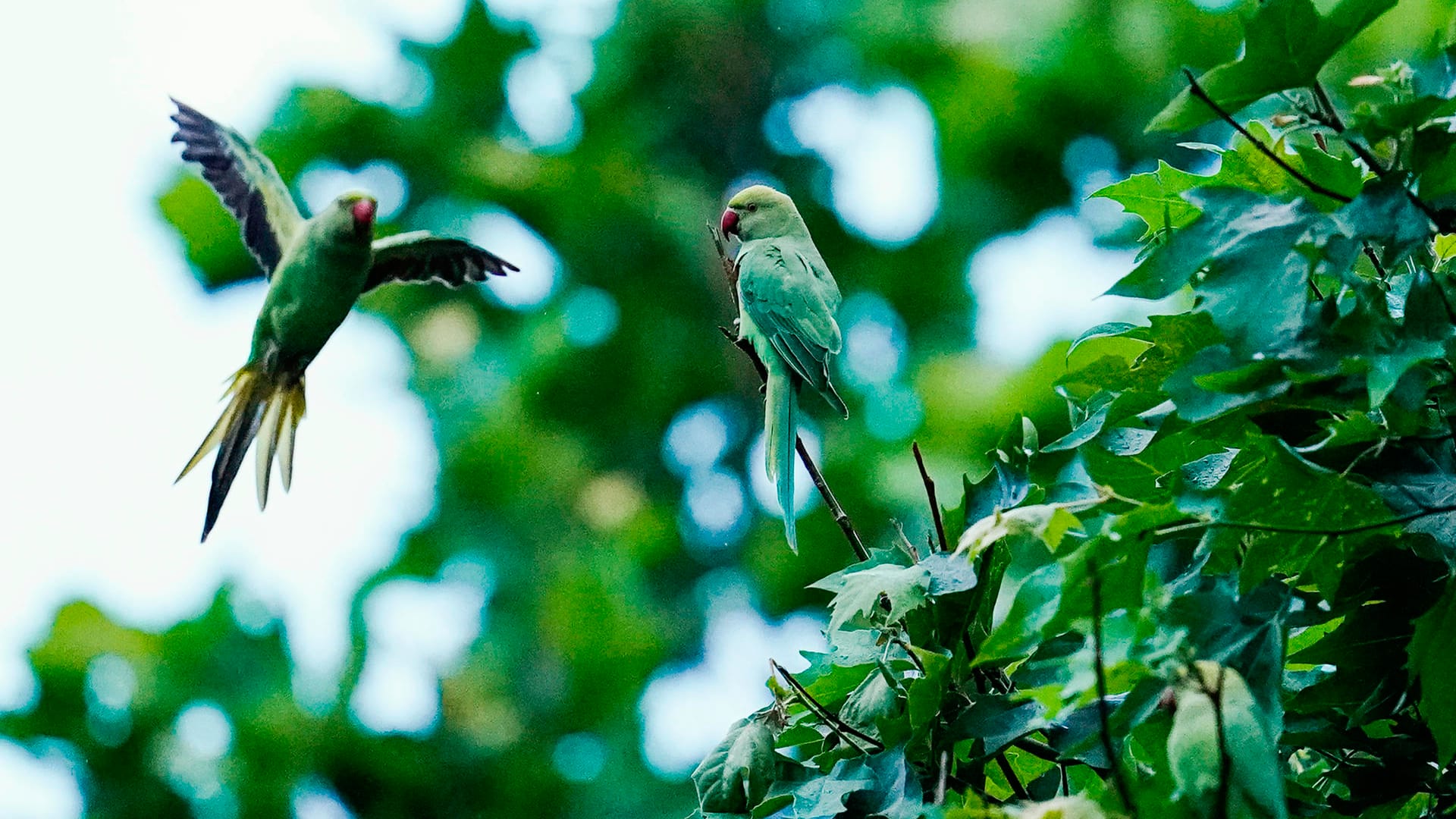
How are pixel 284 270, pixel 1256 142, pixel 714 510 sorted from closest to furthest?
pixel 1256 142
pixel 284 270
pixel 714 510

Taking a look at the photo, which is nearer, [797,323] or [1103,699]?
[1103,699]

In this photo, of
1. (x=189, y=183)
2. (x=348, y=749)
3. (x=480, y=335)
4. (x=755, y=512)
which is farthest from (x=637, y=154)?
(x=348, y=749)

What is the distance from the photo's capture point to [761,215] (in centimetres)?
153

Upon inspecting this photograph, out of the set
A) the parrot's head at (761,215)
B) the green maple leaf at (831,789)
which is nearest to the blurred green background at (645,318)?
the parrot's head at (761,215)

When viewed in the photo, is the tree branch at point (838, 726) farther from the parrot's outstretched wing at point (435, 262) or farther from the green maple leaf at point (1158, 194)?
the parrot's outstretched wing at point (435, 262)

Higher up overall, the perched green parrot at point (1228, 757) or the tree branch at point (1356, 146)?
the tree branch at point (1356, 146)

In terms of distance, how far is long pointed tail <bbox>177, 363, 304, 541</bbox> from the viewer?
3.54 feet

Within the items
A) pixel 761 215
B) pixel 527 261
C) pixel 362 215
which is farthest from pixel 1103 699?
pixel 527 261

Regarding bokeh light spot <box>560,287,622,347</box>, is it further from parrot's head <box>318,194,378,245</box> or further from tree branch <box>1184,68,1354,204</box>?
tree branch <box>1184,68,1354,204</box>

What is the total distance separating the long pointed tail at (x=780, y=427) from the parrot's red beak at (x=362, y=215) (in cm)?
44

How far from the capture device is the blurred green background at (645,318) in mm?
3594

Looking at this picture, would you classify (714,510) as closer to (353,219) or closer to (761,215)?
(761,215)

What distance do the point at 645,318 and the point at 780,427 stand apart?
3.06 m

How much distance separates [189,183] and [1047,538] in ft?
8.77
